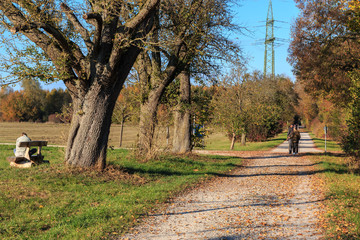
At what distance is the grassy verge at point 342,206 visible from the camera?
5.67 m

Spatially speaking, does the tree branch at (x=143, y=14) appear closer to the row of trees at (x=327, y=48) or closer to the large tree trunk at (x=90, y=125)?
the large tree trunk at (x=90, y=125)

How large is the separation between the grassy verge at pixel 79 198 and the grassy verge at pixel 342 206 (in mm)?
3444

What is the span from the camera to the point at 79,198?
25.5ft

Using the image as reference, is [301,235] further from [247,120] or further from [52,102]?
[52,102]

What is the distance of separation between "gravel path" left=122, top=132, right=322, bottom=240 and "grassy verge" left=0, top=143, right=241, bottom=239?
21.1 inches

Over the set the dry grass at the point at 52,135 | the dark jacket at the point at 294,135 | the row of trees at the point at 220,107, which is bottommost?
the dry grass at the point at 52,135

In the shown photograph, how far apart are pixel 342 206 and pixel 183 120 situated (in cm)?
1075

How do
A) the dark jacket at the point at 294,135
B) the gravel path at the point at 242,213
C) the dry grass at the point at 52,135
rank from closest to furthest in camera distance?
Result: the gravel path at the point at 242,213 → the dry grass at the point at 52,135 → the dark jacket at the point at 294,135

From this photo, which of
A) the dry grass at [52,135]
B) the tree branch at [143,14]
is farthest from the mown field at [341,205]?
the dry grass at [52,135]

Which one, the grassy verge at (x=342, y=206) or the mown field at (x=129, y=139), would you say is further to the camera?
the mown field at (x=129, y=139)

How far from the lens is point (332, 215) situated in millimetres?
6762

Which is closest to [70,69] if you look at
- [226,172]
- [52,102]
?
[226,172]

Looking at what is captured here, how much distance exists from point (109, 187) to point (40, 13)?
15.9ft

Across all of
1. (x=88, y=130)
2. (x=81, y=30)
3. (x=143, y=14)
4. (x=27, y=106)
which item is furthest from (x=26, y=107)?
(x=143, y=14)
